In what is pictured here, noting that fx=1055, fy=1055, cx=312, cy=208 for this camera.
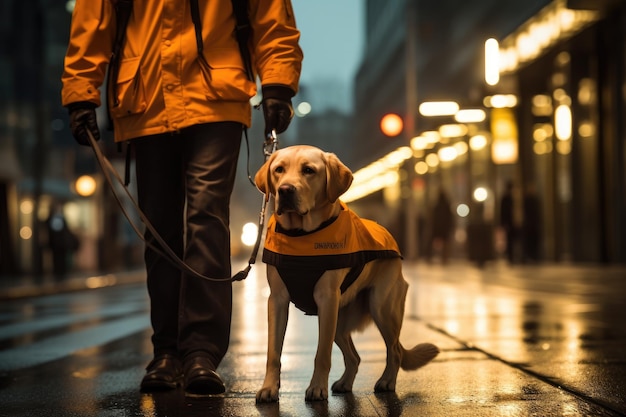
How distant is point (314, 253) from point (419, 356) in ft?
2.73

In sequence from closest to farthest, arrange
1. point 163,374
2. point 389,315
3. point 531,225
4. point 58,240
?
1. point 389,315
2. point 163,374
3. point 531,225
4. point 58,240

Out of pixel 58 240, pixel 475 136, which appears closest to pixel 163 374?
pixel 58 240

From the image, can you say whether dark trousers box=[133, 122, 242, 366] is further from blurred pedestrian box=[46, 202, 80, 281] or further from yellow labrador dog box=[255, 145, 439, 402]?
blurred pedestrian box=[46, 202, 80, 281]

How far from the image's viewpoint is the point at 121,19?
4809 millimetres

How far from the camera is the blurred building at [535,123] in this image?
774 inches

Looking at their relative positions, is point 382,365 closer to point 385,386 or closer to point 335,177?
point 385,386

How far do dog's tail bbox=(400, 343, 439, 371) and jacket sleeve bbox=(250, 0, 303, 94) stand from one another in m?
1.27

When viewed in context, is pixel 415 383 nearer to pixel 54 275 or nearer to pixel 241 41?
pixel 241 41

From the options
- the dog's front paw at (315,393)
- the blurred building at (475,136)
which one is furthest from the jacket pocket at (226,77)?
the blurred building at (475,136)

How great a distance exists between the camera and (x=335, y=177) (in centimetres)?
413

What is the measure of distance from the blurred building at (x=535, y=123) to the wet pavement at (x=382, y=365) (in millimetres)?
9254

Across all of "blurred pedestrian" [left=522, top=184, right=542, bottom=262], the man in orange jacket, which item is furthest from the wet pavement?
"blurred pedestrian" [left=522, top=184, right=542, bottom=262]

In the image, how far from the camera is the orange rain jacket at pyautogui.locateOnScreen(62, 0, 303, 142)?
184 inches

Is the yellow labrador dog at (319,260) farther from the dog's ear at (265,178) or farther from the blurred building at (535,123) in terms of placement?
the blurred building at (535,123)
